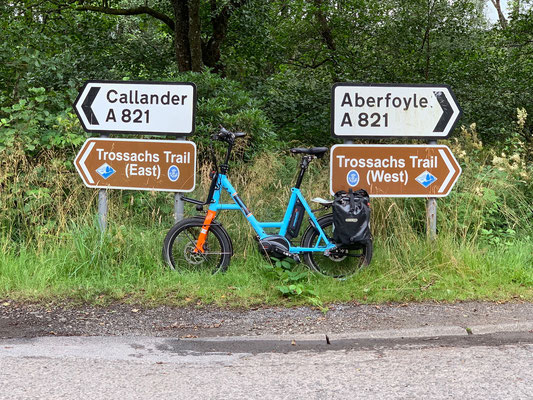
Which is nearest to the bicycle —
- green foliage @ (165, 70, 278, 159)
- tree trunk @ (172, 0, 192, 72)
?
green foliage @ (165, 70, 278, 159)

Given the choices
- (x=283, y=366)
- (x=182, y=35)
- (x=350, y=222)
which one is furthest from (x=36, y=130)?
(x=182, y=35)

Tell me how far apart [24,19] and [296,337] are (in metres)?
12.3

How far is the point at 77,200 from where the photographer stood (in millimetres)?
6652

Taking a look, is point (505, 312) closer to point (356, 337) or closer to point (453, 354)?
point (453, 354)

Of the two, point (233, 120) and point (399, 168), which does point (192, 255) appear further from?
point (233, 120)

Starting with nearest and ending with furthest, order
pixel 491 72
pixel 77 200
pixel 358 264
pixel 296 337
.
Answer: pixel 296 337, pixel 358 264, pixel 77 200, pixel 491 72

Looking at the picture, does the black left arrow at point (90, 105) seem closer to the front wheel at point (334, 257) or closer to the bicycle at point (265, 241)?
the bicycle at point (265, 241)

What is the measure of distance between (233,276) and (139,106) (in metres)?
2.14

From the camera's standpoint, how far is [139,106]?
20.2 feet

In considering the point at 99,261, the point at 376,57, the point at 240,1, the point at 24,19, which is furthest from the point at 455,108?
the point at 24,19

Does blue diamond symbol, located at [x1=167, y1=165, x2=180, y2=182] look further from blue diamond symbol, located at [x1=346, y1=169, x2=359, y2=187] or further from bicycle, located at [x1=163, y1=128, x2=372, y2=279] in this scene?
blue diamond symbol, located at [x1=346, y1=169, x2=359, y2=187]

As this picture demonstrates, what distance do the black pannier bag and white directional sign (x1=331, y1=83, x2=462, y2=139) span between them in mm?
1018

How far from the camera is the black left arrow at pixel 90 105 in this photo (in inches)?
243

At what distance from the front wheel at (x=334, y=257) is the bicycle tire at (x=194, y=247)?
82 cm
